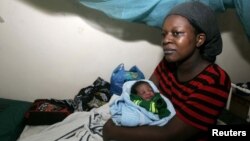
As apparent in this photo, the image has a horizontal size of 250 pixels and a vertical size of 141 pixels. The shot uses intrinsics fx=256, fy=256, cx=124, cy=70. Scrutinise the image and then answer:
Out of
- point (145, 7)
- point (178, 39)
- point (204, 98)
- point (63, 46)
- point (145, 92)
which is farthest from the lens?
point (63, 46)

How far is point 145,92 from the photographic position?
4.88 feet

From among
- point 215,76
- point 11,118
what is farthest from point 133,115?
point 11,118

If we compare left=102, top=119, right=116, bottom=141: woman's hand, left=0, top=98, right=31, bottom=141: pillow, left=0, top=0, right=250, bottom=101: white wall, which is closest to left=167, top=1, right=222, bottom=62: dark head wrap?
left=102, top=119, right=116, bottom=141: woman's hand

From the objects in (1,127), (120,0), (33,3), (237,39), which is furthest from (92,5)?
(237,39)

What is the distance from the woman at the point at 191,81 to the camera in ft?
3.93

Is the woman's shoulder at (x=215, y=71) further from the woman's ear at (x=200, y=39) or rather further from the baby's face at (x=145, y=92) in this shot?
the baby's face at (x=145, y=92)

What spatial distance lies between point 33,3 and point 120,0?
0.67 metres

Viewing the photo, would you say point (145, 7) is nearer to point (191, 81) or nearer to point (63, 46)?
point (191, 81)

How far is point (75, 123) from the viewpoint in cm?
153

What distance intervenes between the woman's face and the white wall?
693 millimetres

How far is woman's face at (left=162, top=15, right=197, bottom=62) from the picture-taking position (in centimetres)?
129

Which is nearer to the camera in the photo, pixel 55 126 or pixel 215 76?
pixel 215 76

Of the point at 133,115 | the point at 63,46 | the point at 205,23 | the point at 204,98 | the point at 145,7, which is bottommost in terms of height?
the point at 133,115

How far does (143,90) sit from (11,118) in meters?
0.90
